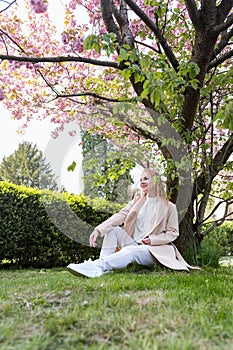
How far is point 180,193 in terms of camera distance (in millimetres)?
5086

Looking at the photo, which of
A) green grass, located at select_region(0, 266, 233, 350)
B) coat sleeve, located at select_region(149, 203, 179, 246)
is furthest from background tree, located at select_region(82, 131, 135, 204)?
green grass, located at select_region(0, 266, 233, 350)

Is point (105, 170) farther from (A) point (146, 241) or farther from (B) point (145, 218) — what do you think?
(A) point (146, 241)

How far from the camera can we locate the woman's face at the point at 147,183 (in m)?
4.53

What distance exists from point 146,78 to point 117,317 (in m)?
2.79

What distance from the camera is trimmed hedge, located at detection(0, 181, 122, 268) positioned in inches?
249

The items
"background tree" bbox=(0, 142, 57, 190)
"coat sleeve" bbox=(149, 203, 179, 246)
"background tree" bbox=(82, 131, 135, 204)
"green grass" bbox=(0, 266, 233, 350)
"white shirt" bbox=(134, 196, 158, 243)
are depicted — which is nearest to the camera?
"green grass" bbox=(0, 266, 233, 350)

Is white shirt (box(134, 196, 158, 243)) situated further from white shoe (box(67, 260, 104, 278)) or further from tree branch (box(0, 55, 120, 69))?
tree branch (box(0, 55, 120, 69))

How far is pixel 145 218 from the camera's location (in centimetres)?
448

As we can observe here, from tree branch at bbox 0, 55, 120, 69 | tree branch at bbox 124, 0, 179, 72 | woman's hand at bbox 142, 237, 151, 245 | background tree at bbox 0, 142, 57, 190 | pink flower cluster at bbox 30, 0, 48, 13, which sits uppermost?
background tree at bbox 0, 142, 57, 190

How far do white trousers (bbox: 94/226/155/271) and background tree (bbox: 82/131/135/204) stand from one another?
1038 millimetres

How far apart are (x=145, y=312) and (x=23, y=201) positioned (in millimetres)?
4953

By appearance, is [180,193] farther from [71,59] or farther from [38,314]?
[38,314]

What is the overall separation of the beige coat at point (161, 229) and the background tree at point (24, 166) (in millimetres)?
23831

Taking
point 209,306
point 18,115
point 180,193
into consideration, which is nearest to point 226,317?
point 209,306
